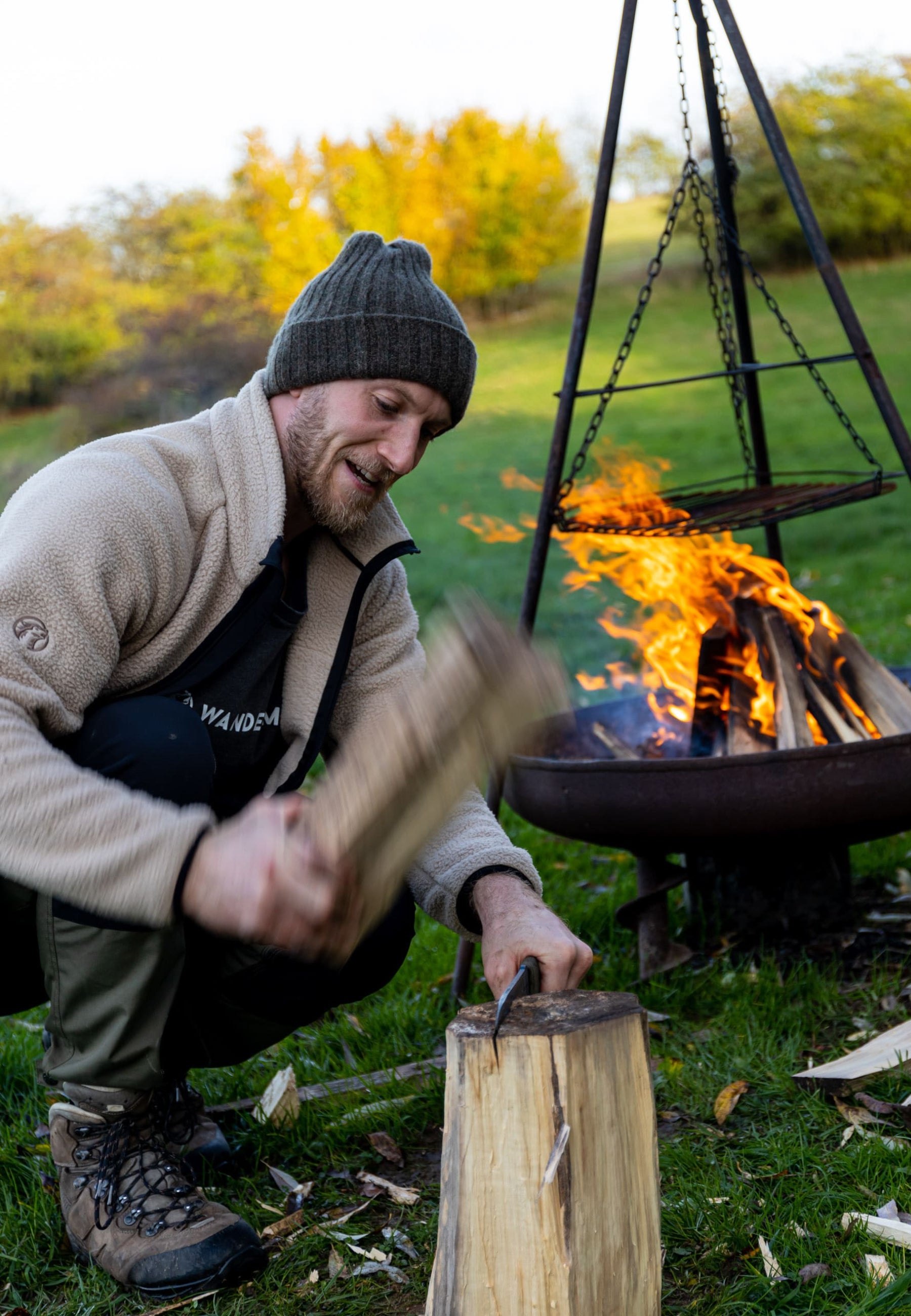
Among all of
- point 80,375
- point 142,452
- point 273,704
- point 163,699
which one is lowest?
point 80,375

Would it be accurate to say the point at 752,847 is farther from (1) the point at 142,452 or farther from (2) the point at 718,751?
(1) the point at 142,452

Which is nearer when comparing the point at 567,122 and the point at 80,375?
the point at 80,375

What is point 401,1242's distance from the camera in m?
2.09

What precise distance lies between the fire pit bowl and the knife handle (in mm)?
1014

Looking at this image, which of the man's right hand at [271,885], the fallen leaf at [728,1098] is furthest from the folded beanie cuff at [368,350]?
the fallen leaf at [728,1098]

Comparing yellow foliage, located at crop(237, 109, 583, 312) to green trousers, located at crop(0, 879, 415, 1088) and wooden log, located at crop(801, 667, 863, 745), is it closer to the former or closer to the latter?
wooden log, located at crop(801, 667, 863, 745)

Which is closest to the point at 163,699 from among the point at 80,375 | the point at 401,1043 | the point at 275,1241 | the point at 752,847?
the point at 275,1241

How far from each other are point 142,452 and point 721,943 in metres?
2.07

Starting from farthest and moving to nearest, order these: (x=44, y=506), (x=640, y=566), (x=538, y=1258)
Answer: (x=640, y=566), (x=44, y=506), (x=538, y=1258)

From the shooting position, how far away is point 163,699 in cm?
201

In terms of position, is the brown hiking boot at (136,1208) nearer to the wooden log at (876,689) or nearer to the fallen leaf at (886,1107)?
the fallen leaf at (886,1107)

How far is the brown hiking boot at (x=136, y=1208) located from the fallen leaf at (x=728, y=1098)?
3.10ft

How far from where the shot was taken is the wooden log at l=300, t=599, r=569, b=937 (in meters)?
1.52

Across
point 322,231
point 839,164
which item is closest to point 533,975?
point 322,231
